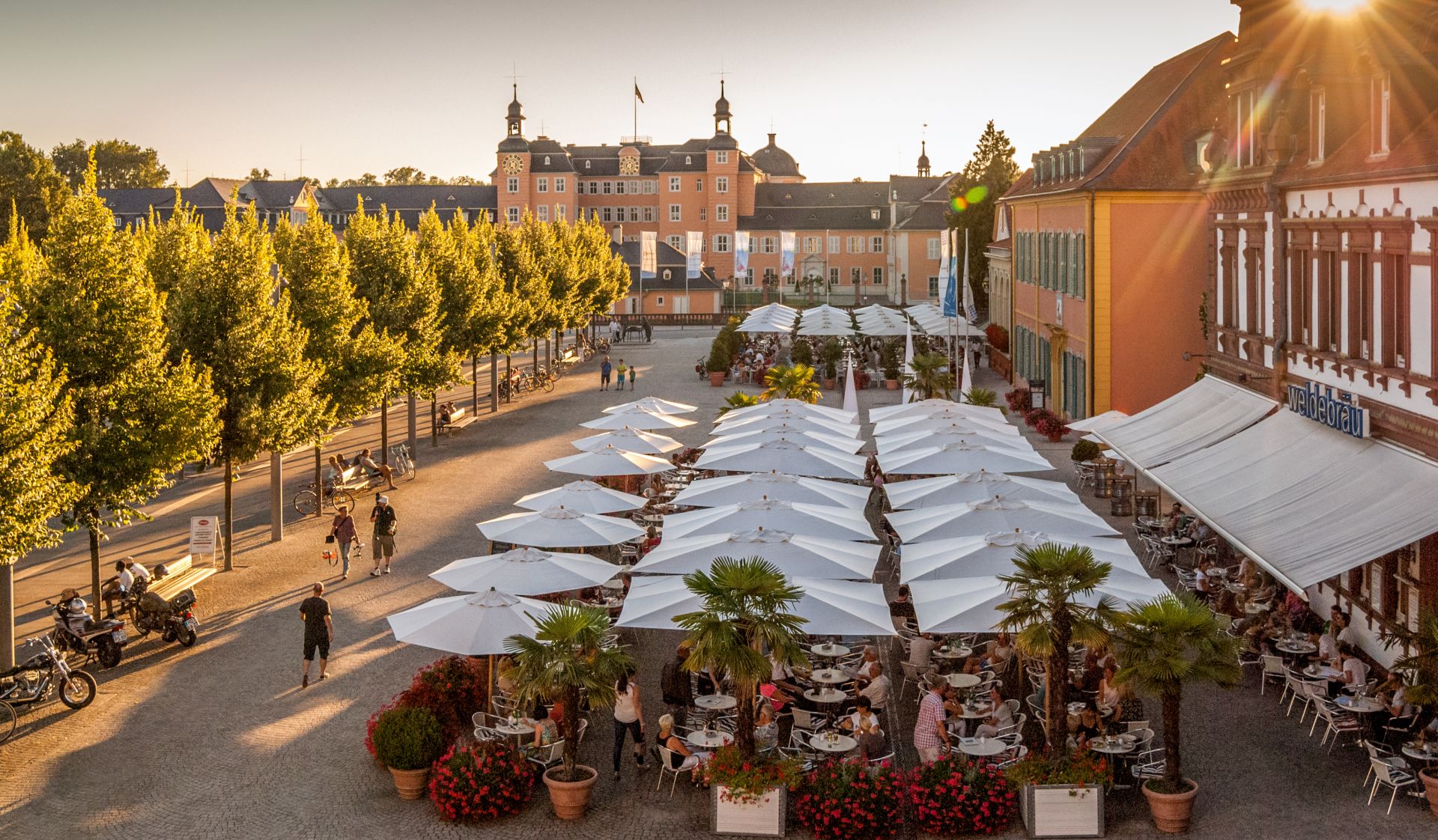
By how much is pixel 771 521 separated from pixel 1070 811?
776cm

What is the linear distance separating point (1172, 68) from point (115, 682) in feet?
122

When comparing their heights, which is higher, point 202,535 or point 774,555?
point 774,555

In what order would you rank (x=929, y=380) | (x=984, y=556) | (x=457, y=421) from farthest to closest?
(x=457, y=421), (x=929, y=380), (x=984, y=556)

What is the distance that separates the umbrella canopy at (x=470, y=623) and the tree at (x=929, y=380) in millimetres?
26421

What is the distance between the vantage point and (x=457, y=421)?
4675 centimetres

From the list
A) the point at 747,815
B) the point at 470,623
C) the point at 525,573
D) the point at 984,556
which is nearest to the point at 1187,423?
the point at 984,556

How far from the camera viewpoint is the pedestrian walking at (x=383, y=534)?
25.9 m

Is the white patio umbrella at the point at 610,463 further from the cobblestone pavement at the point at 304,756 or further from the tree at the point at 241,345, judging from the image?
the tree at the point at 241,345

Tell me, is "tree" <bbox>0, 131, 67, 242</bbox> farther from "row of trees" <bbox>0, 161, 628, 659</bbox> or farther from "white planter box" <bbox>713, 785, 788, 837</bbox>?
"white planter box" <bbox>713, 785, 788, 837</bbox>

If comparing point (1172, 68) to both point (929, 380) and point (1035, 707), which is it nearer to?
point (929, 380)

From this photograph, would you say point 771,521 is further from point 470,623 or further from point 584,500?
point 470,623

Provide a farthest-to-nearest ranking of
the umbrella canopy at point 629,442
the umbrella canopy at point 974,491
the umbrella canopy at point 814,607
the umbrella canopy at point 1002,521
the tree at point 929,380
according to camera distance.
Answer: the tree at point 929,380
the umbrella canopy at point 629,442
the umbrella canopy at point 974,491
the umbrella canopy at point 1002,521
the umbrella canopy at point 814,607

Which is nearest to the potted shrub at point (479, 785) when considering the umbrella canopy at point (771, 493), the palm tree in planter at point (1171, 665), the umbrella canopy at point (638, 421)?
the palm tree in planter at point (1171, 665)

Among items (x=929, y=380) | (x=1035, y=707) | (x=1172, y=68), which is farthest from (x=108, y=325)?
(x=1172, y=68)
